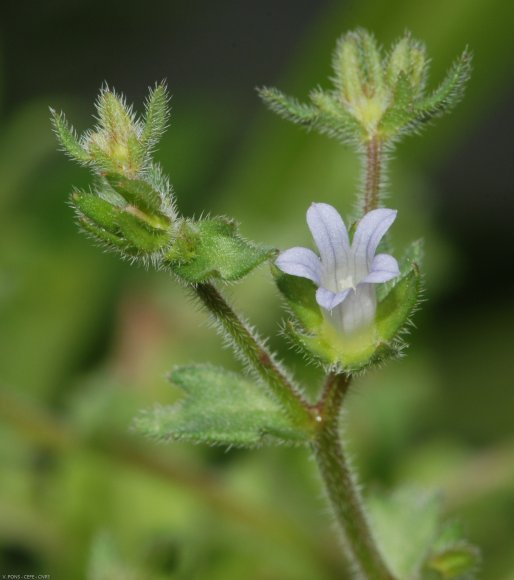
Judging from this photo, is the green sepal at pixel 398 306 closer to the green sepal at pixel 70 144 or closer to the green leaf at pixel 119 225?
the green leaf at pixel 119 225

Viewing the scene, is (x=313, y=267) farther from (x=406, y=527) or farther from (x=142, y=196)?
(x=406, y=527)

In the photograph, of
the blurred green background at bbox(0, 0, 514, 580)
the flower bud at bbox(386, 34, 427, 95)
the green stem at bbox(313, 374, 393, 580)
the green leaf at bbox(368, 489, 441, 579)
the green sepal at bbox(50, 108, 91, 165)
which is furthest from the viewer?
the blurred green background at bbox(0, 0, 514, 580)

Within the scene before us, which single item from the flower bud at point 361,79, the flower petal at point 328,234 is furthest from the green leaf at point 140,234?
the flower bud at point 361,79

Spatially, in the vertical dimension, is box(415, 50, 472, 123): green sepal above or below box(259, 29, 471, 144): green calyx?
below

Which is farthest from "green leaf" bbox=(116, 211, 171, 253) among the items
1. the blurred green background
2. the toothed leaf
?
the blurred green background

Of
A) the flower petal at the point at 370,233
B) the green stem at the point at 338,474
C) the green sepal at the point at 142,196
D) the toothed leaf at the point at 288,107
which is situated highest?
the toothed leaf at the point at 288,107

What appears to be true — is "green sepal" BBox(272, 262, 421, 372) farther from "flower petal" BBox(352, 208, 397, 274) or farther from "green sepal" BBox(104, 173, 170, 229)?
"green sepal" BBox(104, 173, 170, 229)

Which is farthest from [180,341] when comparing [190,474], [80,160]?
[80,160]
